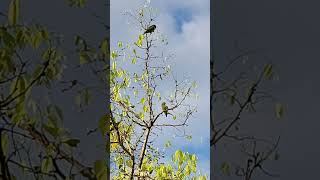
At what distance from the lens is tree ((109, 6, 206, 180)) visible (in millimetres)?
2225

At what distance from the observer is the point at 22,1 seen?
1442mm

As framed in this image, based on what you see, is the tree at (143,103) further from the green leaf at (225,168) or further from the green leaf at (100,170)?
the green leaf at (100,170)

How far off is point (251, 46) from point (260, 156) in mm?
341

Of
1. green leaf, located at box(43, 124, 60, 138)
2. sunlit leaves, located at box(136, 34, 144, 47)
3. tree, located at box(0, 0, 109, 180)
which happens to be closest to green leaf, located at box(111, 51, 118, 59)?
sunlit leaves, located at box(136, 34, 144, 47)

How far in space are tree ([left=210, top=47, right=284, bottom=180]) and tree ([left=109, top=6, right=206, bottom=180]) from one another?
45 cm

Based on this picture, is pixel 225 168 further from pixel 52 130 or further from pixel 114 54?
pixel 114 54

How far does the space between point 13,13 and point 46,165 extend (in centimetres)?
40

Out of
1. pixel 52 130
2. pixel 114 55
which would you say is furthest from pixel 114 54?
pixel 52 130

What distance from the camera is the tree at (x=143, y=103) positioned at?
7.30 feet

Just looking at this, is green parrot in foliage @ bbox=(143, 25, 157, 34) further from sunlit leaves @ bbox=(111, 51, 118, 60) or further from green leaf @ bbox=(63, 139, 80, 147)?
green leaf @ bbox=(63, 139, 80, 147)

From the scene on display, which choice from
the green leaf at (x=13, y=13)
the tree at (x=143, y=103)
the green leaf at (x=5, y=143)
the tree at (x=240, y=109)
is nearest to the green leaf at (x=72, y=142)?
the green leaf at (x=5, y=143)

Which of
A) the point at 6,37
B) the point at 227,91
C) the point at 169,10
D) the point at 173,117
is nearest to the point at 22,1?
the point at 6,37

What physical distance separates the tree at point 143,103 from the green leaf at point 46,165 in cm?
72

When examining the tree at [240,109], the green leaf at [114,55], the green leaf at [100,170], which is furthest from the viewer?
the green leaf at [114,55]
